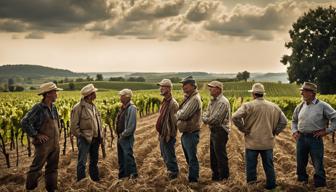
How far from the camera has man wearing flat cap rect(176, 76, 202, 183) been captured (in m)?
8.54

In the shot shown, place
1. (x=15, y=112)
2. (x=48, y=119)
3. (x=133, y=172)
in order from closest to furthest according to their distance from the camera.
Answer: (x=48, y=119), (x=133, y=172), (x=15, y=112)

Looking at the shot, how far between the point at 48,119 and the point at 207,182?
3.35 metres

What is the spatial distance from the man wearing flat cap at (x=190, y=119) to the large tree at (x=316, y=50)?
4414 centimetres

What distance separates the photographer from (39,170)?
7887mm

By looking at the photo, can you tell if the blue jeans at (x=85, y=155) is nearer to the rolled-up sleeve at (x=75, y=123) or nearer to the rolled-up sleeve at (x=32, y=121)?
the rolled-up sleeve at (x=75, y=123)

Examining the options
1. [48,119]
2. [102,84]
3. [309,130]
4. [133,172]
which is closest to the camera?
[48,119]

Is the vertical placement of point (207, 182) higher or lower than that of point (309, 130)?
lower

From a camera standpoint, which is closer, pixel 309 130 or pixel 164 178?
pixel 309 130

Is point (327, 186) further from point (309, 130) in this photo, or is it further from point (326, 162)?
point (326, 162)

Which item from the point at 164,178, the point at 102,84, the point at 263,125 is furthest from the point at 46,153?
the point at 102,84

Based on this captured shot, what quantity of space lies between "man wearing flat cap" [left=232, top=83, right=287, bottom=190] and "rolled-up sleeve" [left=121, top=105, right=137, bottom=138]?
206 centimetres

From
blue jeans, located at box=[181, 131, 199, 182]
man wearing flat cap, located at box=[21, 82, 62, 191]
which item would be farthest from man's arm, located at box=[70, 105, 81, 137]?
blue jeans, located at box=[181, 131, 199, 182]

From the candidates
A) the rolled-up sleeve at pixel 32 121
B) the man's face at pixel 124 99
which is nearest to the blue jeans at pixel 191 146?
the man's face at pixel 124 99

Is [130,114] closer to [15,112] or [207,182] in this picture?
[207,182]
